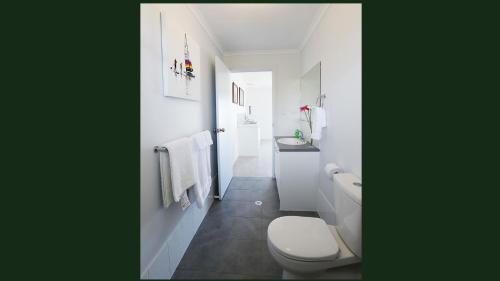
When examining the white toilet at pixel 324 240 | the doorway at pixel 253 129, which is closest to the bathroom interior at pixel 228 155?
the white toilet at pixel 324 240

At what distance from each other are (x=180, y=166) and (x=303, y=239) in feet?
2.73

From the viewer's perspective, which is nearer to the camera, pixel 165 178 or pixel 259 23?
pixel 165 178

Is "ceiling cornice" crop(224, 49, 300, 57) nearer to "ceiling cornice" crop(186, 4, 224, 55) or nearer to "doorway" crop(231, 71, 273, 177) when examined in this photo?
"ceiling cornice" crop(186, 4, 224, 55)

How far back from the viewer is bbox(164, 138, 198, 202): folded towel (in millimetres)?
1106

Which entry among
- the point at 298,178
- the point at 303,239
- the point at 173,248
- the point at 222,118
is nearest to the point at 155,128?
the point at 173,248

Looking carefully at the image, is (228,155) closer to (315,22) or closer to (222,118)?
(222,118)

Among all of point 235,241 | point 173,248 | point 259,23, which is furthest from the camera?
point 259,23

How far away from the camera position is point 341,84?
1.30 metres

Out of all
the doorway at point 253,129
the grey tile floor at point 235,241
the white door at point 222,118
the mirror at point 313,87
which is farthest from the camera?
the doorway at point 253,129

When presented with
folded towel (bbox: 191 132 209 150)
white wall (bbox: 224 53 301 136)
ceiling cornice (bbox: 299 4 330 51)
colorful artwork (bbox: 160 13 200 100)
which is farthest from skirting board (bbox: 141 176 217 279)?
ceiling cornice (bbox: 299 4 330 51)

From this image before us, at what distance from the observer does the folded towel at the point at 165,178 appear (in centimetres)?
109

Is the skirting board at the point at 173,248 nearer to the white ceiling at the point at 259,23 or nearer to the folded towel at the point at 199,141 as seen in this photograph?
the folded towel at the point at 199,141
